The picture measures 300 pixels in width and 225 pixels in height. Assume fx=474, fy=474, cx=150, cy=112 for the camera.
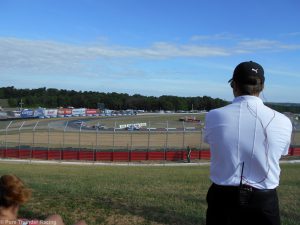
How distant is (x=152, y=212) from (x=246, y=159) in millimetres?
3867

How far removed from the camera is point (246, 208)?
3238mm

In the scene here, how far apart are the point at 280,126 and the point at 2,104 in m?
165

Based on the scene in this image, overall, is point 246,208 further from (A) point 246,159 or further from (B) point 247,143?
(B) point 247,143

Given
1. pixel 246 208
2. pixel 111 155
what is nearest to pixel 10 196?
pixel 246 208

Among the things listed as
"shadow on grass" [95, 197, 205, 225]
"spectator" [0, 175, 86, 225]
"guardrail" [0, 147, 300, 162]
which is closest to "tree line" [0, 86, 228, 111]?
"guardrail" [0, 147, 300, 162]

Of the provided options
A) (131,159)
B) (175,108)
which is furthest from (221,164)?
(175,108)

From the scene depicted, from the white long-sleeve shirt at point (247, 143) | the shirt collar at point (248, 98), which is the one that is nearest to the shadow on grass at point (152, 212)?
the white long-sleeve shirt at point (247, 143)

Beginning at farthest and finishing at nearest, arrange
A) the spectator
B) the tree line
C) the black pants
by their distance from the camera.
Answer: the tree line → the spectator → the black pants

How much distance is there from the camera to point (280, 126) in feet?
10.9

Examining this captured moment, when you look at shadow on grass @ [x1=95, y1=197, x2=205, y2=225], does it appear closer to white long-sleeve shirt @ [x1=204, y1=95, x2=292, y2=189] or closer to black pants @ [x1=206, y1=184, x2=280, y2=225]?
black pants @ [x1=206, y1=184, x2=280, y2=225]

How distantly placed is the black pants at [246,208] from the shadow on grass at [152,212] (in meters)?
3.17

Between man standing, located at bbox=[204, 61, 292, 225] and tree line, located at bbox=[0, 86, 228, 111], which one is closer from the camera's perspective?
man standing, located at bbox=[204, 61, 292, 225]

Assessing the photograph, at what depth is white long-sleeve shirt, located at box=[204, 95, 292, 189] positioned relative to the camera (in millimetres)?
3238

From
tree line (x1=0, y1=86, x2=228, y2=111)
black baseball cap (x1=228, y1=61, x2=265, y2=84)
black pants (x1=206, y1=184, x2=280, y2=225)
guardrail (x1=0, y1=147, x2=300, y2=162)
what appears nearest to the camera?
black pants (x1=206, y1=184, x2=280, y2=225)
